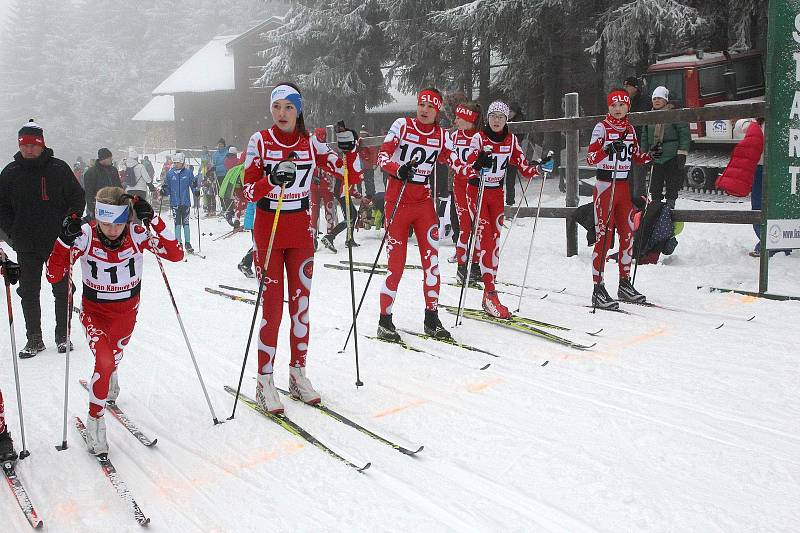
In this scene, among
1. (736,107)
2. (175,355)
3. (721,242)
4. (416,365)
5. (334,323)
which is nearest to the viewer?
(416,365)

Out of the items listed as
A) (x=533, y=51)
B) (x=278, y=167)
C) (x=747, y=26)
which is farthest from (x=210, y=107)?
(x=278, y=167)

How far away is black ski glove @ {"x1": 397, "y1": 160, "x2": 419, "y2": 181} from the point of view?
592cm

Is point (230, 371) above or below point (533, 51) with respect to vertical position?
below

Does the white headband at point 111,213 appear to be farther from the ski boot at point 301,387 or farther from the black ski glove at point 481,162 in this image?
the black ski glove at point 481,162

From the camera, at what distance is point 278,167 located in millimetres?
4426

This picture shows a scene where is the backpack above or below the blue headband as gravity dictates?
below

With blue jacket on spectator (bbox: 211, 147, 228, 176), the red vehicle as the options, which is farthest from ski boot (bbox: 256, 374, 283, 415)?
blue jacket on spectator (bbox: 211, 147, 228, 176)

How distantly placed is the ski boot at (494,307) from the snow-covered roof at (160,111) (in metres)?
42.2

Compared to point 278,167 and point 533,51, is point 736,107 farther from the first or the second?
point 533,51

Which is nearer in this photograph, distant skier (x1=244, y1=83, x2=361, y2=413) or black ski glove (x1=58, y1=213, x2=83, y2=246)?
black ski glove (x1=58, y1=213, x2=83, y2=246)

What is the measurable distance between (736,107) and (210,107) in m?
37.6

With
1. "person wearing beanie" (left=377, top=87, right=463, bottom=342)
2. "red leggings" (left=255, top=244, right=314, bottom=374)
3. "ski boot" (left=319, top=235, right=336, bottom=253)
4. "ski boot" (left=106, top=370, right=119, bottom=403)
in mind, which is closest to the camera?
"red leggings" (left=255, top=244, right=314, bottom=374)

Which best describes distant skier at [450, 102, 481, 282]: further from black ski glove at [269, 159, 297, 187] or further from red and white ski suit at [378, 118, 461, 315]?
black ski glove at [269, 159, 297, 187]

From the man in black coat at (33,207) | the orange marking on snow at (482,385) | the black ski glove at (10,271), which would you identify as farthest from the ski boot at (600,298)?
the black ski glove at (10,271)
